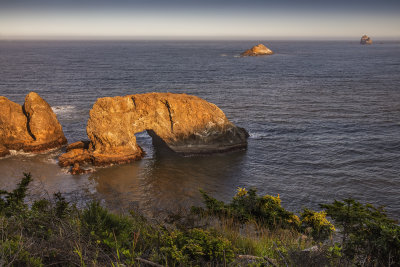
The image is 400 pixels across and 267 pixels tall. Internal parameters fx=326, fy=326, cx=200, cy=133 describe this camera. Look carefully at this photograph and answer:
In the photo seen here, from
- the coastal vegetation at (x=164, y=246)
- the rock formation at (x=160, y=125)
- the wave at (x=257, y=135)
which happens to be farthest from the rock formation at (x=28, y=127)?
the coastal vegetation at (x=164, y=246)

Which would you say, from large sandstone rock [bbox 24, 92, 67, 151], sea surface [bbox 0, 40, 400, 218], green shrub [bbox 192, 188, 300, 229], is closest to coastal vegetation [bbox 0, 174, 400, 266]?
sea surface [bbox 0, 40, 400, 218]

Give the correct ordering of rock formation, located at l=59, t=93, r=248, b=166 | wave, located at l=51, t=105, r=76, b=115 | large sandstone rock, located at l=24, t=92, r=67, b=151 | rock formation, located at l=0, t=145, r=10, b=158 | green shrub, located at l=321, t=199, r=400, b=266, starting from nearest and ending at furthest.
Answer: green shrub, located at l=321, t=199, r=400, b=266 → rock formation, located at l=59, t=93, r=248, b=166 → rock formation, located at l=0, t=145, r=10, b=158 → large sandstone rock, located at l=24, t=92, r=67, b=151 → wave, located at l=51, t=105, r=76, b=115

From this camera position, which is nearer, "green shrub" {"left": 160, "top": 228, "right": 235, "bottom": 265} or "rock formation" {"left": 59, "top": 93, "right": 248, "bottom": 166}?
"green shrub" {"left": 160, "top": 228, "right": 235, "bottom": 265}

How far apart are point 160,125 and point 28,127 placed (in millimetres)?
14096

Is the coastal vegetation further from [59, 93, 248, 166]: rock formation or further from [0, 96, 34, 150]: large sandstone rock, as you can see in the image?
[0, 96, 34, 150]: large sandstone rock

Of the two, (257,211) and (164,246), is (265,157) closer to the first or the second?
(257,211)

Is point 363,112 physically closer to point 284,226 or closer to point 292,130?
point 292,130

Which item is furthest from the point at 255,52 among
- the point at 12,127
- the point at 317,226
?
the point at 317,226

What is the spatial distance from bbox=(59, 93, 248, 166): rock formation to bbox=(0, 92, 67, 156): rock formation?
13.4 ft

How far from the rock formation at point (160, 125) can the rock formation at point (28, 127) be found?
4079 mm

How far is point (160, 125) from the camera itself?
34.6 meters

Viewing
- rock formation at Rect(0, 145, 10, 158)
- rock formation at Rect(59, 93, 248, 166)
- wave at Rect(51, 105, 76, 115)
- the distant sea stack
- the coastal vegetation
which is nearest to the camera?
the coastal vegetation

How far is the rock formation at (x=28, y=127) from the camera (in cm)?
3372

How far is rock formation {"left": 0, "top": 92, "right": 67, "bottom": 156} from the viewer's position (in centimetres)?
3372
